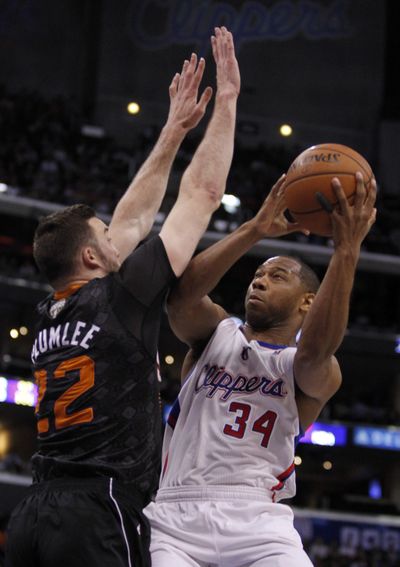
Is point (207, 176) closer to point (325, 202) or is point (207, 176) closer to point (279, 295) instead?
point (325, 202)

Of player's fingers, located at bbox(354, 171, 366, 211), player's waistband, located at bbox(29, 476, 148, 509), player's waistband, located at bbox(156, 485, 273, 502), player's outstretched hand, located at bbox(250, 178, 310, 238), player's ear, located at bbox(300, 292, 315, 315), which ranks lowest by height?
player's waistband, located at bbox(156, 485, 273, 502)

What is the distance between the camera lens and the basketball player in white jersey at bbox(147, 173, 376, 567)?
4137mm

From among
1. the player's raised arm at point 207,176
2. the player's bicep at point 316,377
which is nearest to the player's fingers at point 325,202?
the player's raised arm at point 207,176

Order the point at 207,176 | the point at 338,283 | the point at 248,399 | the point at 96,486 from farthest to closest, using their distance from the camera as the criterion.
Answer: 1. the point at 248,399
2. the point at 207,176
3. the point at 338,283
4. the point at 96,486

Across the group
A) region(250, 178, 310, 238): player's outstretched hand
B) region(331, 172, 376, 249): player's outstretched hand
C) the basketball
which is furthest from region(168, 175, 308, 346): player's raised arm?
region(331, 172, 376, 249): player's outstretched hand

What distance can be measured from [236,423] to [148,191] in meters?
1.20

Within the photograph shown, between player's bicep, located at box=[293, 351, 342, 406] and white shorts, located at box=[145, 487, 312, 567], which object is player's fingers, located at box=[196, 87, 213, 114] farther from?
white shorts, located at box=[145, 487, 312, 567]

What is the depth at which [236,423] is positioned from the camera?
442 cm

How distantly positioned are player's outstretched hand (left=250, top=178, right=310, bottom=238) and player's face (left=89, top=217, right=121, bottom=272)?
33.3 inches

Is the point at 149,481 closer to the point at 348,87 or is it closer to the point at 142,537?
the point at 142,537

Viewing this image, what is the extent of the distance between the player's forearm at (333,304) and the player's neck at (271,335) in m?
0.53

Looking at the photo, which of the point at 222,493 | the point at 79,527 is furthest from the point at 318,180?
the point at 79,527

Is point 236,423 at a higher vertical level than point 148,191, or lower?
lower

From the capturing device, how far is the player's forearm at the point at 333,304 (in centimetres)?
424
